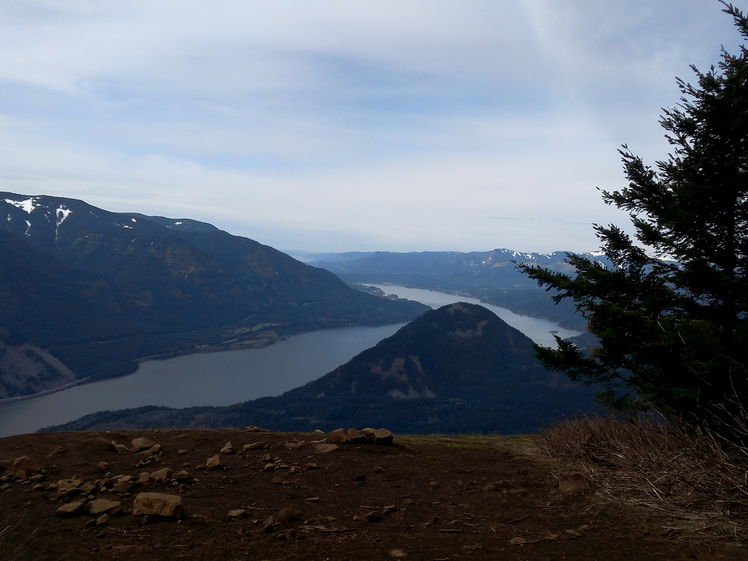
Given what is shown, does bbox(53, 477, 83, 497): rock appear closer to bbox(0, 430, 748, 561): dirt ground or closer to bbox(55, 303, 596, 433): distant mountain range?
bbox(0, 430, 748, 561): dirt ground

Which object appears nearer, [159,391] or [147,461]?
[147,461]

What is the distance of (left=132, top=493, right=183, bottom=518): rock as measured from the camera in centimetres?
731

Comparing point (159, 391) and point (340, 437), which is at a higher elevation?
point (340, 437)

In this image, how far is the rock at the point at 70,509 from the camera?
7.31 m

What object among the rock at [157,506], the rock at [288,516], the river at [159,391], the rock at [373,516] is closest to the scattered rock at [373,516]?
the rock at [373,516]

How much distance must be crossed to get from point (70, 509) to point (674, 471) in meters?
9.65

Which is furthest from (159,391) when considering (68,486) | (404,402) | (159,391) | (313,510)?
(313,510)

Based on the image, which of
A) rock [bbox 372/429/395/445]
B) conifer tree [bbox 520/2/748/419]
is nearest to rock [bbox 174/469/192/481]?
rock [bbox 372/429/395/445]

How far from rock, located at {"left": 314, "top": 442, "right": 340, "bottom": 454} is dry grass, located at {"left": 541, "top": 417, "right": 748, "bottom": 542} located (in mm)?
5887

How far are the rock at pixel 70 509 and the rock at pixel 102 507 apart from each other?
13 centimetres

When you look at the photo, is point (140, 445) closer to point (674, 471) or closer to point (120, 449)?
point (120, 449)

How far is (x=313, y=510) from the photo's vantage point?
26.7 ft

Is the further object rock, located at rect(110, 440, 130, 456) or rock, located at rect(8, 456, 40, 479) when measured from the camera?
rock, located at rect(110, 440, 130, 456)

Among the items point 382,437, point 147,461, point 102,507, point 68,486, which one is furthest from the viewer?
point 382,437
